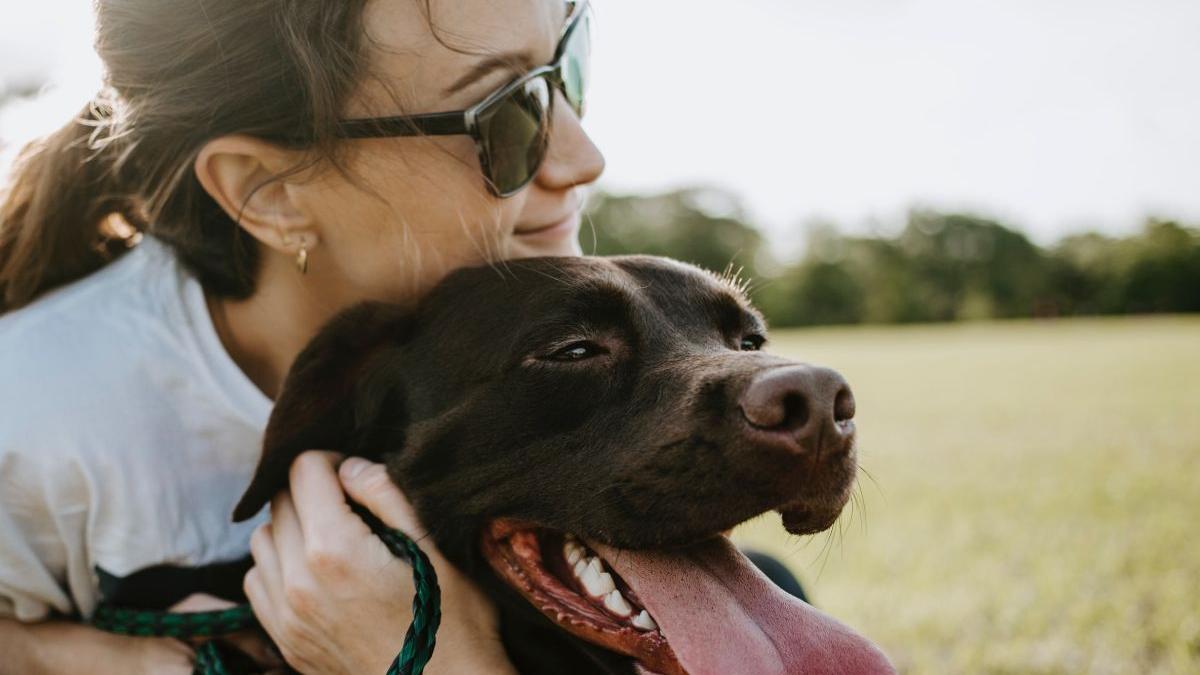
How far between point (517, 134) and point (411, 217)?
0.39 metres

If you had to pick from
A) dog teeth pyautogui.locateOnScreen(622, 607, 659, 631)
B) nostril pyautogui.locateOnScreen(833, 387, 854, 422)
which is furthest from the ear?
nostril pyautogui.locateOnScreen(833, 387, 854, 422)

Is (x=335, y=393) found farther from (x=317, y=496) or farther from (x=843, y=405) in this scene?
(x=843, y=405)

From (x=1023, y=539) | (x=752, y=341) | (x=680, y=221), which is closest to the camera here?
(x=752, y=341)

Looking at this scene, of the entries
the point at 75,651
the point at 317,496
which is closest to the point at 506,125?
the point at 317,496

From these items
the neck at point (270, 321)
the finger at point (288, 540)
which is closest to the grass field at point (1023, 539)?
the finger at point (288, 540)

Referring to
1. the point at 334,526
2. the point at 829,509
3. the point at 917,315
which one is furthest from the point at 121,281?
the point at 917,315

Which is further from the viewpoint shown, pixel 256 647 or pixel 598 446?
pixel 256 647

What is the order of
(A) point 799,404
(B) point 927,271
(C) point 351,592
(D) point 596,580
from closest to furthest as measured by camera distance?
(A) point 799,404 → (D) point 596,580 → (C) point 351,592 → (B) point 927,271

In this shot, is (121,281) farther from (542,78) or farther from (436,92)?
(542,78)

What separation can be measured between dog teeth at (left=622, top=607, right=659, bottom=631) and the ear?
57.2 inches

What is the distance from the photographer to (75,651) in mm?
2721

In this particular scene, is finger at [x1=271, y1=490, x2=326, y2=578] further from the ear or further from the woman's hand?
the ear

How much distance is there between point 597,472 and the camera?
2219 millimetres

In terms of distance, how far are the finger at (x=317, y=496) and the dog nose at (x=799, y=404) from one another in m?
1.18
